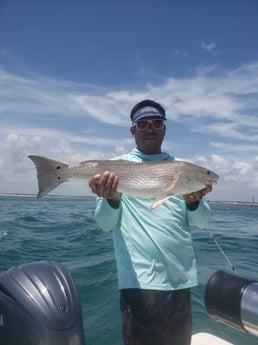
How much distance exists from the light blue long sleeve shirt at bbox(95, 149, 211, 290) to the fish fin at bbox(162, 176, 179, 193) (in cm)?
16

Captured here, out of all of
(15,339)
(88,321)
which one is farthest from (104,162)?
(88,321)

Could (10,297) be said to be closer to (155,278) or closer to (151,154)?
(155,278)

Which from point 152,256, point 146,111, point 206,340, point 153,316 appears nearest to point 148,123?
point 146,111

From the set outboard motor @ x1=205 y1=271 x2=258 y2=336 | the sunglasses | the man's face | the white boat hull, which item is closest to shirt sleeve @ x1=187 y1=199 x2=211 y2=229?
outboard motor @ x1=205 y1=271 x2=258 y2=336

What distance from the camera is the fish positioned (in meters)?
3.88

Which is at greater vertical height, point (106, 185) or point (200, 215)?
point (106, 185)

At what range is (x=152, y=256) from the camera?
3404 millimetres

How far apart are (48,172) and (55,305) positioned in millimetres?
1697

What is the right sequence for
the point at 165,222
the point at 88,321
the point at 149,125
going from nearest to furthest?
the point at 165,222 < the point at 149,125 < the point at 88,321

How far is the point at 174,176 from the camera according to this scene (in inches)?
158

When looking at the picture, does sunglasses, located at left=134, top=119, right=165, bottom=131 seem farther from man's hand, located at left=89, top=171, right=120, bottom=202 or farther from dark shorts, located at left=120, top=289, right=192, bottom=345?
dark shorts, located at left=120, top=289, right=192, bottom=345

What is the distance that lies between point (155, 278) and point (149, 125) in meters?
1.73

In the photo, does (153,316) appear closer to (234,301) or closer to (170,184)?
(234,301)

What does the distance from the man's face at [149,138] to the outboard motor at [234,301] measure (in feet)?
5.41
